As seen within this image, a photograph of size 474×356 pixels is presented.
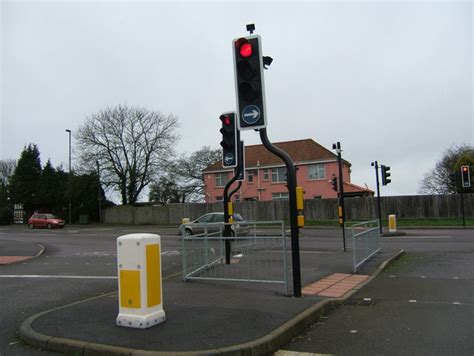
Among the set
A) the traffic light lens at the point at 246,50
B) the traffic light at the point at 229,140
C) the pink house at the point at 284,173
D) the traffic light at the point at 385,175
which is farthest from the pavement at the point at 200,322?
the pink house at the point at 284,173

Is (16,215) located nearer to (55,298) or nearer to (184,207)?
(184,207)

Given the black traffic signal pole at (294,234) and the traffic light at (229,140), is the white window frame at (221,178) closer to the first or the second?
the traffic light at (229,140)

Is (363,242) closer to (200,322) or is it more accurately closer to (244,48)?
(244,48)

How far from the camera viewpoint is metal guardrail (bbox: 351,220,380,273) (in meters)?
11.2

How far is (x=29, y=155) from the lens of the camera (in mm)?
59656

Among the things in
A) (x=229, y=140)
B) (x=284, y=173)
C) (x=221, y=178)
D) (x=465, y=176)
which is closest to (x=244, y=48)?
(x=229, y=140)

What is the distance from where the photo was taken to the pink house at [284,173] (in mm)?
50656

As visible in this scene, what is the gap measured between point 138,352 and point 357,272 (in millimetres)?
7425

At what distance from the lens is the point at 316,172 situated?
169ft

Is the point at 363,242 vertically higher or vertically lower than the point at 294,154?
lower

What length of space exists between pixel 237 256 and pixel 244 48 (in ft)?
14.1

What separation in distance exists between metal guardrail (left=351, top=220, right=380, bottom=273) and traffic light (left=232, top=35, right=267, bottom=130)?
14.7 feet

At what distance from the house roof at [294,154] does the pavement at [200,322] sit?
142 ft

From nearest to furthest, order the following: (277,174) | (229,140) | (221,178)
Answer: (229,140), (277,174), (221,178)
